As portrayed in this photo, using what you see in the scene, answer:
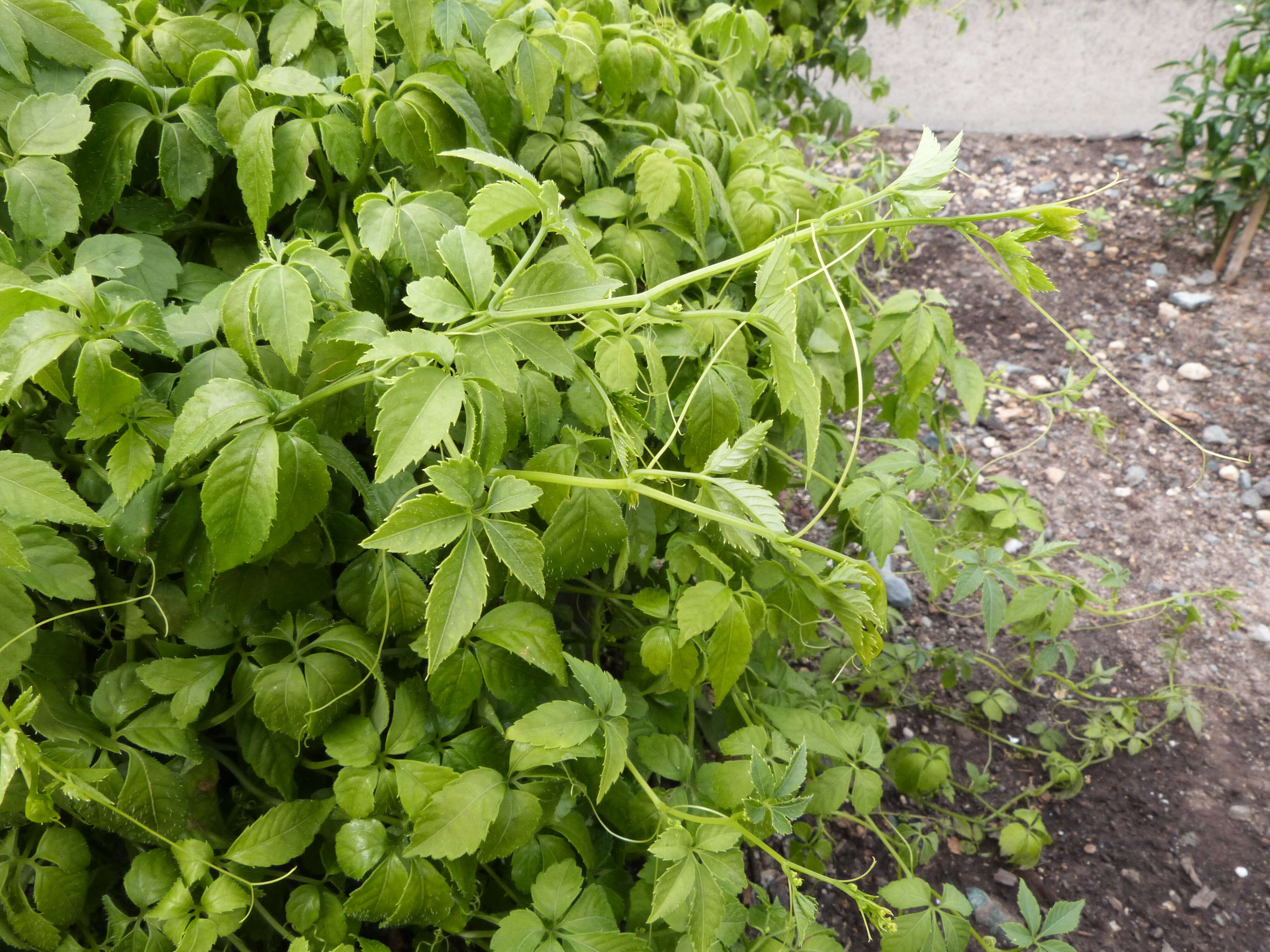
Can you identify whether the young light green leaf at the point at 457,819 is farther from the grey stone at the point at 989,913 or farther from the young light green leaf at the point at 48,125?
the grey stone at the point at 989,913

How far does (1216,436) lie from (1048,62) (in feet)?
10.2

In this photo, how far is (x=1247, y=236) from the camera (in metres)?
3.49

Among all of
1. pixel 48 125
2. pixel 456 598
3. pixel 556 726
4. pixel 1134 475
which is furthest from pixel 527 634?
pixel 1134 475

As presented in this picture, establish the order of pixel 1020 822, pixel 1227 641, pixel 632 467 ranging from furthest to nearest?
pixel 1227 641 < pixel 1020 822 < pixel 632 467

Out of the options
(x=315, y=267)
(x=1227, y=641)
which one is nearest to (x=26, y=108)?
(x=315, y=267)

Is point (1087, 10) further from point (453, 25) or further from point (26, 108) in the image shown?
point (26, 108)

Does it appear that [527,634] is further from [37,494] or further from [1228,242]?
[1228,242]

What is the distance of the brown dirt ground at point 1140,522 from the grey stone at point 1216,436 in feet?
0.09

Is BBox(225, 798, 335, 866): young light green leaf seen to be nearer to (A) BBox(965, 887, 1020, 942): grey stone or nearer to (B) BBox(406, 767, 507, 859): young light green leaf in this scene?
(B) BBox(406, 767, 507, 859): young light green leaf

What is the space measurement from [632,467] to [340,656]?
1.22ft

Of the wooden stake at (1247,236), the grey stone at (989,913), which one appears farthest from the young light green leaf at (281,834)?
the wooden stake at (1247,236)

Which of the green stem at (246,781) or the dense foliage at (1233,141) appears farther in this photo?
the dense foliage at (1233,141)

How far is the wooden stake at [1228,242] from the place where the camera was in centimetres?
351

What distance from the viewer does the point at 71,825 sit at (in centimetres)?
85
